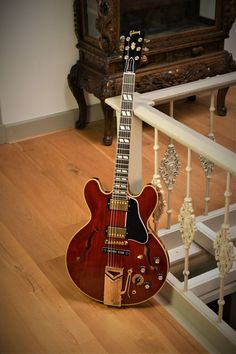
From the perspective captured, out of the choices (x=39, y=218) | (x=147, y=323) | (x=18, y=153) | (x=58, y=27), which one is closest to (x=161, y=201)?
(x=147, y=323)

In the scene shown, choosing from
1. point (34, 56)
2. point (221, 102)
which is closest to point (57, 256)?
point (34, 56)

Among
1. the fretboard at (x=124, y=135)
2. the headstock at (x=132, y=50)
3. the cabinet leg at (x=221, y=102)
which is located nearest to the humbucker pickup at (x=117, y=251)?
the fretboard at (x=124, y=135)

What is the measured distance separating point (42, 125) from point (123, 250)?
1711 mm

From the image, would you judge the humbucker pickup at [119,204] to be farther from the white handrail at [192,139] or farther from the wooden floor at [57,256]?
the wooden floor at [57,256]

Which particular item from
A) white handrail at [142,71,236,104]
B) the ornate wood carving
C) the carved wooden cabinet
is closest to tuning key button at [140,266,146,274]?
white handrail at [142,71,236,104]

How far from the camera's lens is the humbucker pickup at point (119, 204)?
215cm

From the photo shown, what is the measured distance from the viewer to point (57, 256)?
103 inches

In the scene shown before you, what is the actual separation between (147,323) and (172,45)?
185 cm

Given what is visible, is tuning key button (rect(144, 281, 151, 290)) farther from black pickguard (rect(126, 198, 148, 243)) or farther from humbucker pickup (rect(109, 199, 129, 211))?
humbucker pickup (rect(109, 199, 129, 211))

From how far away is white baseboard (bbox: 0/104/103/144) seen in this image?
3.63 m

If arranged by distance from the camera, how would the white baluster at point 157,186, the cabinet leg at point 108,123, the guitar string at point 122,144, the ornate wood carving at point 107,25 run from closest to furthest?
the guitar string at point 122,144 < the white baluster at point 157,186 < the ornate wood carving at point 107,25 < the cabinet leg at point 108,123

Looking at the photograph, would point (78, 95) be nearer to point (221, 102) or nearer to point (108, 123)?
point (108, 123)

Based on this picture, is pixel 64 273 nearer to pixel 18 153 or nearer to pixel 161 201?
pixel 161 201

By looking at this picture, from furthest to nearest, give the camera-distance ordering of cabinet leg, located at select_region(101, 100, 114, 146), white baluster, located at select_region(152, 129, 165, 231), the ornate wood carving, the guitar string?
cabinet leg, located at select_region(101, 100, 114, 146)
the ornate wood carving
white baluster, located at select_region(152, 129, 165, 231)
the guitar string
